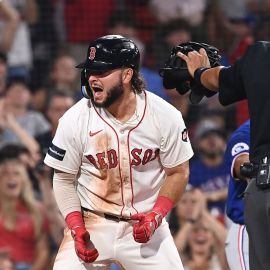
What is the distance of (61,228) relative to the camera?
7277 mm

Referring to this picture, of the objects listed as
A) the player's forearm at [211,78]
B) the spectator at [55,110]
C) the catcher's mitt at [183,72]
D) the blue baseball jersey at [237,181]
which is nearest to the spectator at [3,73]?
the spectator at [55,110]

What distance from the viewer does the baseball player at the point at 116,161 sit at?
15.1 ft

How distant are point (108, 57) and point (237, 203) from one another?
1.19 metres

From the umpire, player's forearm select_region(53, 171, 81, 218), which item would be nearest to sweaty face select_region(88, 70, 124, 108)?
player's forearm select_region(53, 171, 81, 218)

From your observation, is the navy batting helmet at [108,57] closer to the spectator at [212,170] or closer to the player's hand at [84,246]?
the player's hand at [84,246]

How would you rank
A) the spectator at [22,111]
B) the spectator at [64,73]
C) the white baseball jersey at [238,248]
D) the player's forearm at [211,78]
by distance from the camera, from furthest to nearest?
the spectator at [64,73] < the spectator at [22,111] < the white baseball jersey at [238,248] < the player's forearm at [211,78]

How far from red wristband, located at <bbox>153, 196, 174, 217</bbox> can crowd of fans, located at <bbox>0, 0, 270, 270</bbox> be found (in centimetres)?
249

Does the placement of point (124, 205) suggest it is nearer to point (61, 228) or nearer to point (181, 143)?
point (181, 143)

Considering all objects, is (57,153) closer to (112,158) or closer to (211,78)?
(112,158)

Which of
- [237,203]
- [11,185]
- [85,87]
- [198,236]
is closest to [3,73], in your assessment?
[11,185]

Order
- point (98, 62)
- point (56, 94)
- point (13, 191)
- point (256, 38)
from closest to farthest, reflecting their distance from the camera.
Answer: point (98, 62) → point (13, 191) → point (56, 94) → point (256, 38)

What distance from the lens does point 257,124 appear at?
384 cm

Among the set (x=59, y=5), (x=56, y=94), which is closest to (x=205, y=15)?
(x=59, y=5)

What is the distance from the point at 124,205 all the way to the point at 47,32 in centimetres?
441
